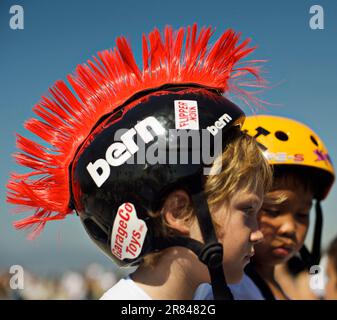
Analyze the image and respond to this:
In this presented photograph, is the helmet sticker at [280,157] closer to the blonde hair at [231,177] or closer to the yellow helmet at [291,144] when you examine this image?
the yellow helmet at [291,144]

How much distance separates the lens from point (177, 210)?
2.36 meters

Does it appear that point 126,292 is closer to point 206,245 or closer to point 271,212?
point 206,245

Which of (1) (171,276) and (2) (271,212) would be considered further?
(2) (271,212)

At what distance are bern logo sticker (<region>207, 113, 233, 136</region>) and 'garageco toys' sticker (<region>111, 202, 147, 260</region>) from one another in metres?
0.48

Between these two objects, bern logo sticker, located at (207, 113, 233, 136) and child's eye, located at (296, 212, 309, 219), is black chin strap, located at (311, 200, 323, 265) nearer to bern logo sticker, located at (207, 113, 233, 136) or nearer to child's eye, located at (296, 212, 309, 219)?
child's eye, located at (296, 212, 309, 219)

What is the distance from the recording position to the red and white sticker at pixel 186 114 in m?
→ 2.34

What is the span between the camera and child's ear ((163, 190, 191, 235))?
2340mm

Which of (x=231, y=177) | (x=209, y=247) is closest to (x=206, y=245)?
(x=209, y=247)

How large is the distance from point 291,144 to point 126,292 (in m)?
1.91

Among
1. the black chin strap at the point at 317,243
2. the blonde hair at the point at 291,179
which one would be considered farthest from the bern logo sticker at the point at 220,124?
the black chin strap at the point at 317,243

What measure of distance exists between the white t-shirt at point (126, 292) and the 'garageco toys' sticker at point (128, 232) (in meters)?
0.13

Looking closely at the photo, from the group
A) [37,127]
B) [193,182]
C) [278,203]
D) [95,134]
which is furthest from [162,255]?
[278,203]

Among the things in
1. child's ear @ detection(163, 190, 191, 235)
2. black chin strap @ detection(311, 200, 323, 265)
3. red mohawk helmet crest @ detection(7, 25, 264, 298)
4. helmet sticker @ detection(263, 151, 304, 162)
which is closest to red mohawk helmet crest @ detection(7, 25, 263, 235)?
red mohawk helmet crest @ detection(7, 25, 264, 298)
